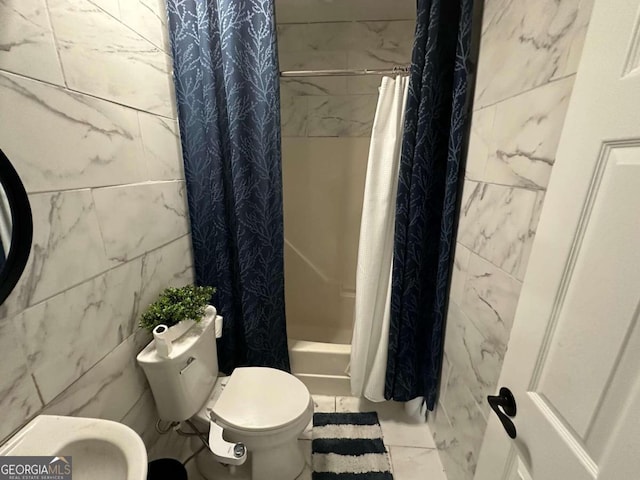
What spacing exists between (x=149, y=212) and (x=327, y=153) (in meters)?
1.33

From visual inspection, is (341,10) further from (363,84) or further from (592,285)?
(592,285)

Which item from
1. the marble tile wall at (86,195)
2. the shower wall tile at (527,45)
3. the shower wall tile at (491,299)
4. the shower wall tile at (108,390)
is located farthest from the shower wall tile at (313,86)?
the shower wall tile at (108,390)

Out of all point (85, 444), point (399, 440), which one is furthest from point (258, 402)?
point (399, 440)

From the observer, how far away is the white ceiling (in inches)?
65.2

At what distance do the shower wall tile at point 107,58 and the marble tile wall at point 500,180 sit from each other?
4.16 feet

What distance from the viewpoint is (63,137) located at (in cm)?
78

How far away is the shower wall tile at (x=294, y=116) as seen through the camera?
79.3 inches

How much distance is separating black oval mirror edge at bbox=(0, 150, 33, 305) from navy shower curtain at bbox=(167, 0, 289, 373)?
72cm

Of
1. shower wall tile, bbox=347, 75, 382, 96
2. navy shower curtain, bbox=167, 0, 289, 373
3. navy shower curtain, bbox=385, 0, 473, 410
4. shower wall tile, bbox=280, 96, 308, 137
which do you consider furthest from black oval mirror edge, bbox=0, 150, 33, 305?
shower wall tile, bbox=347, 75, 382, 96

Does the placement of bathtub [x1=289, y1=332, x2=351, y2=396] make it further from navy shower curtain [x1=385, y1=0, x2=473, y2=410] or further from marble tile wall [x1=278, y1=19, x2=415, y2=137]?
marble tile wall [x1=278, y1=19, x2=415, y2=137]

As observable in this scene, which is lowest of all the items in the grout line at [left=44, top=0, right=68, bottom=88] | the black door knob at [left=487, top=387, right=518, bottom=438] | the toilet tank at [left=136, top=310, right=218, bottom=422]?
the toilet tank at [left=136, top=310, right=218, bottom=422]

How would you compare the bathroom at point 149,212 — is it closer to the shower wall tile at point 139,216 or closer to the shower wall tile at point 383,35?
the shower wall tile at point 139,216

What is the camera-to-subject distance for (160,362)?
104cm

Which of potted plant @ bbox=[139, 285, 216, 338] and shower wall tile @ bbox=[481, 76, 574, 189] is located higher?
shower wall tile @ bbox=[481, 76, 574, 189]
